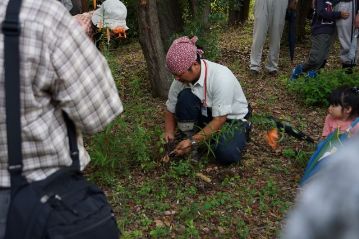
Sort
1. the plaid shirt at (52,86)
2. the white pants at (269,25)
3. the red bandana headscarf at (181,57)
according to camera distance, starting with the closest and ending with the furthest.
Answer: the plaid shirt at (52,86)
the red bandana headscarf at (181,57)
the white pants at (269,25)

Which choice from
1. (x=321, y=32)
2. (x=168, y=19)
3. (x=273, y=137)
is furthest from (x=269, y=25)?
(x=273, y=137)

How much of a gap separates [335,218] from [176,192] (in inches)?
112

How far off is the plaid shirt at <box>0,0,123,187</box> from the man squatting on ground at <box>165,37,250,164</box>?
1.96m

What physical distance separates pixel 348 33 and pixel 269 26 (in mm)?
1030

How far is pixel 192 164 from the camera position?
12.6ft

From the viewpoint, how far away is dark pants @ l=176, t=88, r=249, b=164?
376cm

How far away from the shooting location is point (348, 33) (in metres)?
5.73

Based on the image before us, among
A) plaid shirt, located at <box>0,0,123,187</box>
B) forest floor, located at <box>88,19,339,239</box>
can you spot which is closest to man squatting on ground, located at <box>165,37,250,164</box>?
forest floor, located at <box>88,19,339,239</box>

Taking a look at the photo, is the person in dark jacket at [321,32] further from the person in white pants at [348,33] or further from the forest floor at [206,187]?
the forest floor at [206,187]

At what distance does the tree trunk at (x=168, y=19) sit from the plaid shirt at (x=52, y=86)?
410cm

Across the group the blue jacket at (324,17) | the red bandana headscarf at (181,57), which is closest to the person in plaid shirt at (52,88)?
the red bandana headscarf at (181,57)

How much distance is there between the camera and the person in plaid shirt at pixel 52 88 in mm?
1484

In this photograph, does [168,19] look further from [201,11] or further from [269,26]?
[269,26]

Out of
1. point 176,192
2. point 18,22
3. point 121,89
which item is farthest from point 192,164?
point 18,22
